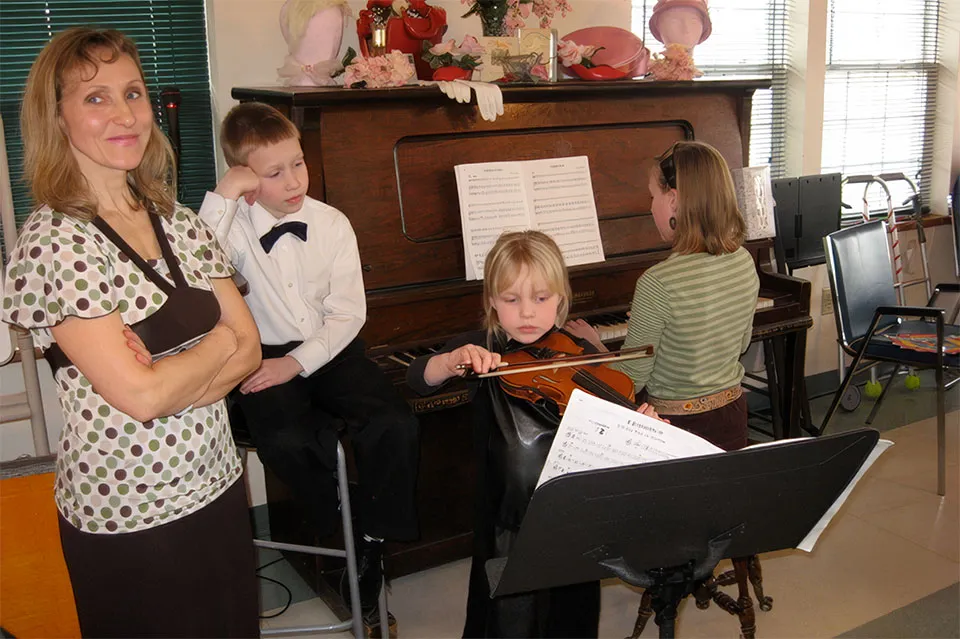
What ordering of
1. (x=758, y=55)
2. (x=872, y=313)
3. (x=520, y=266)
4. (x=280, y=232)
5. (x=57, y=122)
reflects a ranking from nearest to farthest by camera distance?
(x=57, y=122) < (x=520, y=266) < (x=280, y=232) < (x=872, y=313) < (x=758, y=55)

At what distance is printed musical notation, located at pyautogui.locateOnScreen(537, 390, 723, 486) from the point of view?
1.28 m

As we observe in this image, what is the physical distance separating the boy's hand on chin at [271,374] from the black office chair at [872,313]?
215 centimetres

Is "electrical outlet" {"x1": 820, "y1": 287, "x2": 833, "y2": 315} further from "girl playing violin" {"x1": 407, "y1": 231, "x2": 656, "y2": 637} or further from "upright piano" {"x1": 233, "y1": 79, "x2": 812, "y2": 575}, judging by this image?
"girl playing violin" {"x1": 407, "y1": 231, "x2": 656, "y2": 637}

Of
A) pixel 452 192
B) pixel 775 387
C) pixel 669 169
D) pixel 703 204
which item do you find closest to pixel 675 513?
pixel 703 204

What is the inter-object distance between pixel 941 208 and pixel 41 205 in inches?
186

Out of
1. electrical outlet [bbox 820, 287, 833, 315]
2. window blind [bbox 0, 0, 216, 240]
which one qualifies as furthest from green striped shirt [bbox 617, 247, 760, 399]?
electrical outlet [bbox 820, 287, 833, 315]

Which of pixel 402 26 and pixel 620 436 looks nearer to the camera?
pixel 620 436

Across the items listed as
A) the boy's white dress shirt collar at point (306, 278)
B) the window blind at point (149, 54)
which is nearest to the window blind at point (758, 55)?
the window blind at point (149, 54)

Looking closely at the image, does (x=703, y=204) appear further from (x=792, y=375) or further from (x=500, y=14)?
(x=792, y=375)

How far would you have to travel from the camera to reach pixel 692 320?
6.78 feet

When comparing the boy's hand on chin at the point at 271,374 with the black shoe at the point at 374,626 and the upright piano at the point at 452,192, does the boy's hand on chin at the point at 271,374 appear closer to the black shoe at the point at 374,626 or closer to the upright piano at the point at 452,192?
the upright piano at the point at 452,192

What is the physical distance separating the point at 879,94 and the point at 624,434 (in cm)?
401

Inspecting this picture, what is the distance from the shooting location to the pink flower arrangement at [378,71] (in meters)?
2.40

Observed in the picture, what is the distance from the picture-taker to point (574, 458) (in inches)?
52.2
